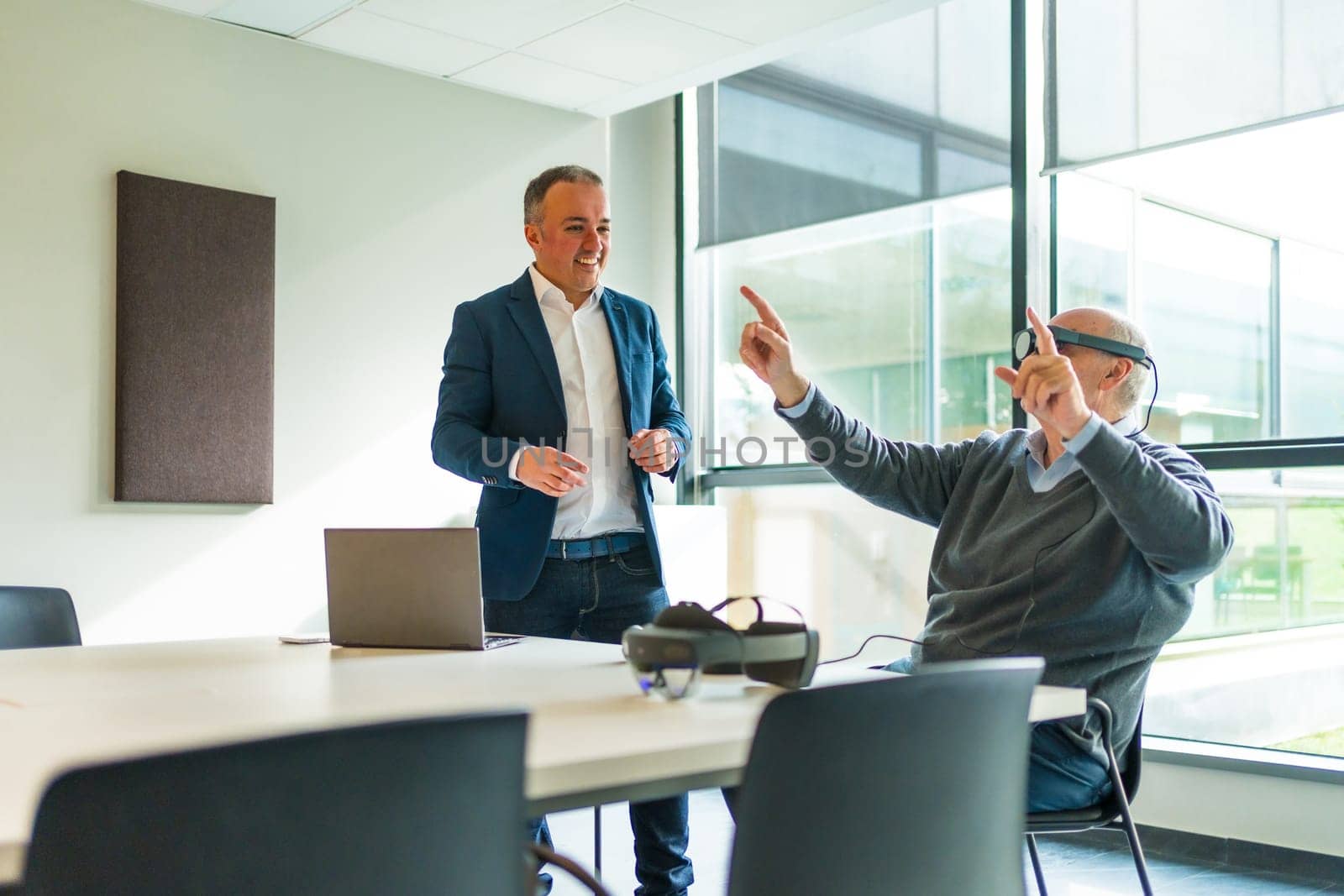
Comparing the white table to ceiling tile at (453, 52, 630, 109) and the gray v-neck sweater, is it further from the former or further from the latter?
ceiling tile at (453, 52, 630, 109)

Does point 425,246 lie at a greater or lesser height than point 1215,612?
greater

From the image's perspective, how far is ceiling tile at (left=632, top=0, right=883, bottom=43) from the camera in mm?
4125

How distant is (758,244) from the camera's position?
549cm

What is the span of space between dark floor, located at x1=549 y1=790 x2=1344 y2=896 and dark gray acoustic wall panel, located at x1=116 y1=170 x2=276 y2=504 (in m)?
1.65

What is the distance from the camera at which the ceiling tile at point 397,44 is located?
429cm

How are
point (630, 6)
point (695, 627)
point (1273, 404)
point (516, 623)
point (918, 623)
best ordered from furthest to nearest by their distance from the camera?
point (918, 623), point (630, 6), point (1273, 404), point (516, 623), point (695, 627)

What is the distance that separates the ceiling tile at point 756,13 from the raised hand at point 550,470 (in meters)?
2.29

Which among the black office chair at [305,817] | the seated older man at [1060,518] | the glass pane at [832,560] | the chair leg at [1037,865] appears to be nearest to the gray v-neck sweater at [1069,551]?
the seated older man at [1060,518]

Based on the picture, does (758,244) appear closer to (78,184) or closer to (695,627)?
(78,184)

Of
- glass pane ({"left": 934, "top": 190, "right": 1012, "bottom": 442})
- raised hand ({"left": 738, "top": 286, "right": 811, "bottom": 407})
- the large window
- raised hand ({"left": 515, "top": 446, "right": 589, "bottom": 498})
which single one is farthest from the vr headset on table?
glass pane ({"left": 934, "top": 190, "right": 1012, "bottom": 442})

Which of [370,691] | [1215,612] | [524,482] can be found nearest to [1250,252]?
[1215,612]

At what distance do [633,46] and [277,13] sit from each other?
1.23 metres

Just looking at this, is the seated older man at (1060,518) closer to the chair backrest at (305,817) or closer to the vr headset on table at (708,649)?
the vr headset on table at (708,649)

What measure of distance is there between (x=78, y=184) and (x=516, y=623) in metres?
2.40
